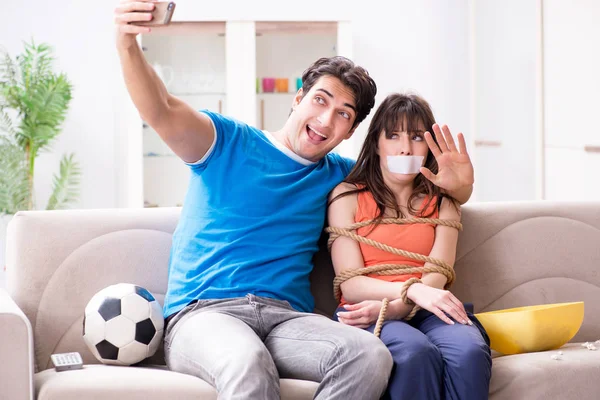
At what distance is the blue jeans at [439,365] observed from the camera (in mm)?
1674


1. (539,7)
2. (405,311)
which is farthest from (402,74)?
(405,311)

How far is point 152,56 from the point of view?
487 centimetres

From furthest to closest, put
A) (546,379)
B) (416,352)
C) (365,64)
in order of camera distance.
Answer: (365,64)
(546,379)
(416,352)

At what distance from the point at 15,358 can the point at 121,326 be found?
303 millimetres

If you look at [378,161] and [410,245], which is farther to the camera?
[378,161]

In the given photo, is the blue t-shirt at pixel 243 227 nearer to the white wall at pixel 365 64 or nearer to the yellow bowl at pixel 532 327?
the yellow bowl at pixel 532 327

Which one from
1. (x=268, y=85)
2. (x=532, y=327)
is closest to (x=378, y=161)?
(x=532, y=327)

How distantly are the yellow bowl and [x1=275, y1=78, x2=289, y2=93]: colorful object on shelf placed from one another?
3.13m

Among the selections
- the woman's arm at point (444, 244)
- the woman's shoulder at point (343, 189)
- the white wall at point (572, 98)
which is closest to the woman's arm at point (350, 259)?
the woman's shoulder at point (343, 189)

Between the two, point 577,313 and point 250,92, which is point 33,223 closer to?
point 577,313

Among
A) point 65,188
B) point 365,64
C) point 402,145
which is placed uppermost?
point 365,64

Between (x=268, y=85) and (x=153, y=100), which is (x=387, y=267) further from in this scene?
(x=268, y=85)

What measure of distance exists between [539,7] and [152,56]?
2.45 metres

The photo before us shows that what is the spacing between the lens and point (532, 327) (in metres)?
1.93
